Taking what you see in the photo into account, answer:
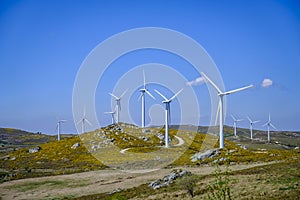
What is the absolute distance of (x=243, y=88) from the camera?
8081 centimetres

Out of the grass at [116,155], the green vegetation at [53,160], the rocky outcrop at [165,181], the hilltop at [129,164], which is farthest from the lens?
the green vegetation at [53,160]

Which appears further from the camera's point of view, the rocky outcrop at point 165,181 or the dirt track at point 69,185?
the dirt track at point 69,185

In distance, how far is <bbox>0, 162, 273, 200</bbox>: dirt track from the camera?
57312mm

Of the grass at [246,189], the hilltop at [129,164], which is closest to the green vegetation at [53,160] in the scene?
the hilltop at [129,164]

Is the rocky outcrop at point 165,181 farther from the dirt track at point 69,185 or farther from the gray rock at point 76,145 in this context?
the gray rock at point 76,145

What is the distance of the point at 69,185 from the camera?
65.1m

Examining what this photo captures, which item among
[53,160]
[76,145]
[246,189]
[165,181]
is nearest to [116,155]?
[53,160]

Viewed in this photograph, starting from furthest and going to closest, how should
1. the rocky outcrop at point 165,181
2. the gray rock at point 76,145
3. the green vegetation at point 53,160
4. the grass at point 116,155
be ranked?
the gray rock at point 76,145 → the green vegetation at point 53,160 → the grass at point 116,155 → the rocky outcrop at point 165,181

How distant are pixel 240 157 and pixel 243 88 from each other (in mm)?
15164

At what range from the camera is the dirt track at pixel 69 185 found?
188 ft

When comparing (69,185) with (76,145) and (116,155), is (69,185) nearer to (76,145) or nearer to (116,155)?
(116,155)

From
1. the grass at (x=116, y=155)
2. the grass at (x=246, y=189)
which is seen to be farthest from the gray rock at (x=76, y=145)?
the grass at (x=246, y=189)

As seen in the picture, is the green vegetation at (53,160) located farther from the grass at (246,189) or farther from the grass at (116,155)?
the grass at (246,189)

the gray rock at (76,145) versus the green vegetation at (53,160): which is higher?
the gray rock at (76,145)
